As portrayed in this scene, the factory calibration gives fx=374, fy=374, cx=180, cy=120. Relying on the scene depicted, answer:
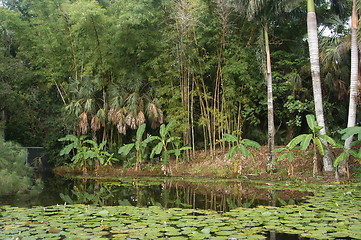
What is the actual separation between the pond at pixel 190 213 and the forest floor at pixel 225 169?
1.47 metres

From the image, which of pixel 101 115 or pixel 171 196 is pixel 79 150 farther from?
pixel 171 196

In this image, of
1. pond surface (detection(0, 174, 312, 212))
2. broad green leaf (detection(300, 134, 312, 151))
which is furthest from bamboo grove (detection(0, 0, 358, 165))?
pond surface (detection(0, 174, 312, 212))

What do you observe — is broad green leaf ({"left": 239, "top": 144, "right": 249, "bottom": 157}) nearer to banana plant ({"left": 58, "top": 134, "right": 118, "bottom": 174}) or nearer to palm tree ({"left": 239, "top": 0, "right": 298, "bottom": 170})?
palm tree ({"left": 239, "top": 0, "right": 298, "bottom": 170})

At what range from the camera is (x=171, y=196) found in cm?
841

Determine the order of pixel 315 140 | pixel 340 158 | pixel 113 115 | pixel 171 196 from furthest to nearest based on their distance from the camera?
pixel 113 115 < pixel 315 140 < pixel 340 158 < pixel 171 196

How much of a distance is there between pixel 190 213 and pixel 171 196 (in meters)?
2.16

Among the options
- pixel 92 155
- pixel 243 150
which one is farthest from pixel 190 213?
pixel 92 155

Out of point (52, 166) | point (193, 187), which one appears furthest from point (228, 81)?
point (52, 166)

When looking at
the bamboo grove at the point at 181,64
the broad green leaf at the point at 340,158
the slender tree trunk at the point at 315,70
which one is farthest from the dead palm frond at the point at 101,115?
the broad green leaf at the point at 340,158

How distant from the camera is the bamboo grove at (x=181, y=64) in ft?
41.6

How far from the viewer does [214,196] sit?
8.22 meters

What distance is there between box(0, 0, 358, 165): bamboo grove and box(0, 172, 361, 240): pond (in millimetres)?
4533

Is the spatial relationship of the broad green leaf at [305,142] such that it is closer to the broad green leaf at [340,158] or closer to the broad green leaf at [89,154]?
the broad green leaf at [340,158]

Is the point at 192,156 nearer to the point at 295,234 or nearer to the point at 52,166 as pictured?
the point at 52,166
